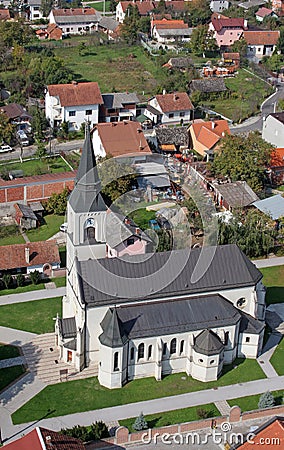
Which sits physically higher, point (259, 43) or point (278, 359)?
point (259, 43)

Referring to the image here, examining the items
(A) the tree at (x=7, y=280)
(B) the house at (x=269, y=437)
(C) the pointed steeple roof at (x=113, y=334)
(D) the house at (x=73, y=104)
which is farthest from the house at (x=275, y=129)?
(B) the house at (x=269, y=437)

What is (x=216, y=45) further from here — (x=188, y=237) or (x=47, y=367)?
(x=47, y=367)

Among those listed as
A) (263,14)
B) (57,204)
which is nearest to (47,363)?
(57,204)

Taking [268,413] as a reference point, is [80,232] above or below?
above

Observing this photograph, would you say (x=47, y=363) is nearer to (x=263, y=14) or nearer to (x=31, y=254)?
(x=31, y=254)

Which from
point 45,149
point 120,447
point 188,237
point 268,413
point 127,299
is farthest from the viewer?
point 45,149

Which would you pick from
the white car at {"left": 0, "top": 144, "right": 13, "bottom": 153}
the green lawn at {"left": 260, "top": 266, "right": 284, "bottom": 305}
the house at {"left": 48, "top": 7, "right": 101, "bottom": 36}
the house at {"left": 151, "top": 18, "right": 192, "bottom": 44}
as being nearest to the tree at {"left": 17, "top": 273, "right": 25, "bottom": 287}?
the green lawn at {"left": 260, "top": 266, "right": 284, "bottom": 305}

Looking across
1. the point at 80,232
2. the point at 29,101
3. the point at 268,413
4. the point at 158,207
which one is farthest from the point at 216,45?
the point at 268,413
